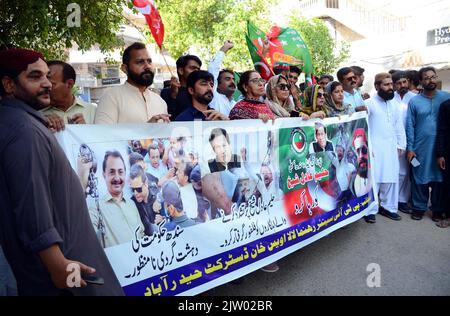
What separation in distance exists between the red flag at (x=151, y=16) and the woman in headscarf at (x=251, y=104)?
5.00 feet

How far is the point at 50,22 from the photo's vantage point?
16.4ft

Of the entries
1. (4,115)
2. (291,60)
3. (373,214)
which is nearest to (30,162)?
(4,115)

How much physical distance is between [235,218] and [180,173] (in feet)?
1.89

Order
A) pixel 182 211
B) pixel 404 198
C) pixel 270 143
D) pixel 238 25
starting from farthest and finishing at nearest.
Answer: pixel 238 25, pixel 404 198, pixel 270 143, pixel 182 211

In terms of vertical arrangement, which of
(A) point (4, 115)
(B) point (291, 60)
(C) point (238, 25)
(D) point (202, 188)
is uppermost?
(C) point (238, 25)

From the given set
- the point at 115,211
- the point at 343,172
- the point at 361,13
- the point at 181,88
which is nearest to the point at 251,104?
the point at 181,88

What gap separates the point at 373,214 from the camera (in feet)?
14.5

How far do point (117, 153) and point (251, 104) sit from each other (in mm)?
1510

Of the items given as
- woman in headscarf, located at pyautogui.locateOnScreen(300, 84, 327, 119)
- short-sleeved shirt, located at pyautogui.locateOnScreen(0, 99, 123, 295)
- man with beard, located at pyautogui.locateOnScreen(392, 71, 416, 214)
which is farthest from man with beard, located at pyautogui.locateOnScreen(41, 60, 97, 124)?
man with beard, located at pyautogui.locateOnScreen(392, 71, 416, 214)

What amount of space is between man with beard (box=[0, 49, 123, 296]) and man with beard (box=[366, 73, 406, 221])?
12.6 feet

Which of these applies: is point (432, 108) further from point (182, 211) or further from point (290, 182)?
point (182, 211)

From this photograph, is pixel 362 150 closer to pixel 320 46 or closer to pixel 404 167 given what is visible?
pixel 404 167

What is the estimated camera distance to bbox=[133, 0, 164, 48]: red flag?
427cm

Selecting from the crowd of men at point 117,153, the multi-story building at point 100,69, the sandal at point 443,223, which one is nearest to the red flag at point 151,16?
the crowd of men at point 117,153
